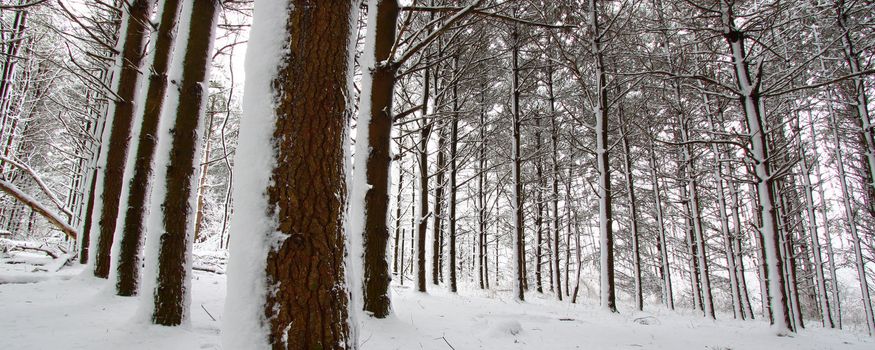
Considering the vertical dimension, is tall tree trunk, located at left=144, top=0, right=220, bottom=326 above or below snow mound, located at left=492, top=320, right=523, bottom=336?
above

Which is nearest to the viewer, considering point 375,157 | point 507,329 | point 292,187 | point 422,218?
point 292,187

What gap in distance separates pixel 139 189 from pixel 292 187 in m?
3.44

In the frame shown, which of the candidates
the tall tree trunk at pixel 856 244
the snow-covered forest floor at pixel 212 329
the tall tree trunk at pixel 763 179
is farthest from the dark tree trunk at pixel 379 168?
the tall tree trunk at pixel 856 244

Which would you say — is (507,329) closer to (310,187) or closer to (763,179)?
(310,187)

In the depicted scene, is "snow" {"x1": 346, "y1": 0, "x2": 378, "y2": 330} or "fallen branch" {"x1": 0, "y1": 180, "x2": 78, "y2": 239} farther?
"fallen branch" {"x1": 0, "y1": 180, "x2": 78, "y2": 239}

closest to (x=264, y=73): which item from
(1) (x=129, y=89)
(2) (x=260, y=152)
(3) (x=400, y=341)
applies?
(2) (x=260, y=152)

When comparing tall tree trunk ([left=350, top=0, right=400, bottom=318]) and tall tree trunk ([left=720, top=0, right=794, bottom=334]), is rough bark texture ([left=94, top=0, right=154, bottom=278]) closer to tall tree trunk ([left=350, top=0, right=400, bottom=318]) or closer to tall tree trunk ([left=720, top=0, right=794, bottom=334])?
tall tree trunk ([left=350, top=0, right=400, bottom=318])

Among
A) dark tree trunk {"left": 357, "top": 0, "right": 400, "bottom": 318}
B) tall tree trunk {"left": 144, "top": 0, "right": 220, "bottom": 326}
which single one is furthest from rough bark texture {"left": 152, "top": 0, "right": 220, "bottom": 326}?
dark tree trunk {"left": 357, "top": 0, "right": 400, "bottom": 318}

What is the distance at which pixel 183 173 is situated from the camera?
129 inches

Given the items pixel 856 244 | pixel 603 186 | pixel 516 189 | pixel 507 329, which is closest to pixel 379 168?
pixel 507 329

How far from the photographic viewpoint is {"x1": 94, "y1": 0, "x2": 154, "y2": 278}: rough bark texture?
4754 millimetres

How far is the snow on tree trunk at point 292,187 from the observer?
1.45 m

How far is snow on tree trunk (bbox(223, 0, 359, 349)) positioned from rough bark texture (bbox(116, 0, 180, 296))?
3.11 meters

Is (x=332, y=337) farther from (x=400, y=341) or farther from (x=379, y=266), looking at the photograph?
(x=379, y=266)
